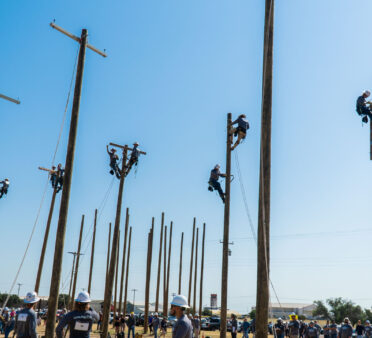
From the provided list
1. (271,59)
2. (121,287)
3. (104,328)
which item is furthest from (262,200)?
(121,287)

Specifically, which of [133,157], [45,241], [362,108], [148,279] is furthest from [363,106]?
[148,279]

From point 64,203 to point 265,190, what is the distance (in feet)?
18.3

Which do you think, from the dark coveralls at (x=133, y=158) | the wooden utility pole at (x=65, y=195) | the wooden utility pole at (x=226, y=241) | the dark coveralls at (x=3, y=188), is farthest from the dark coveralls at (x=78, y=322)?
the dark coveralls at (x=3, y=188)

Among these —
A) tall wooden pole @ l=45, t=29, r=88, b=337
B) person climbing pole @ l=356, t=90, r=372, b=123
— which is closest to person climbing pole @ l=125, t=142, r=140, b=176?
tall wooden pole @ l=45, t=29, r=88, b=337

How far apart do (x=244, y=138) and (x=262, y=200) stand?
6.79 meters

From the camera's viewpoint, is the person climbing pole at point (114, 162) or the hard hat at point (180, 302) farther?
the person climbing pole at point (114, 162)

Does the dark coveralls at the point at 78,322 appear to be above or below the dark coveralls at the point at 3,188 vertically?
below

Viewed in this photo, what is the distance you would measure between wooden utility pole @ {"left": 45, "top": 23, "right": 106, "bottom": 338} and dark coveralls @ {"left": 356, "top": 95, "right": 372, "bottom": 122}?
22.6 ft

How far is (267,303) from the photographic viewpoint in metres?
6.84

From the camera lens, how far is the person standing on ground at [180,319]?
5.16m

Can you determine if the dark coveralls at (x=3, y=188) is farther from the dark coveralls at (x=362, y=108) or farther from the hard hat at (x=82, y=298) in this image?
the hard hat at (x=82, y=298)

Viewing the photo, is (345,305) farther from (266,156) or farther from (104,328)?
(266,156)

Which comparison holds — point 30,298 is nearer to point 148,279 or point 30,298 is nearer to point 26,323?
point 26,323

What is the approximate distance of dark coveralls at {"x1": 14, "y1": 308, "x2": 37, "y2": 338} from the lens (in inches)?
269
